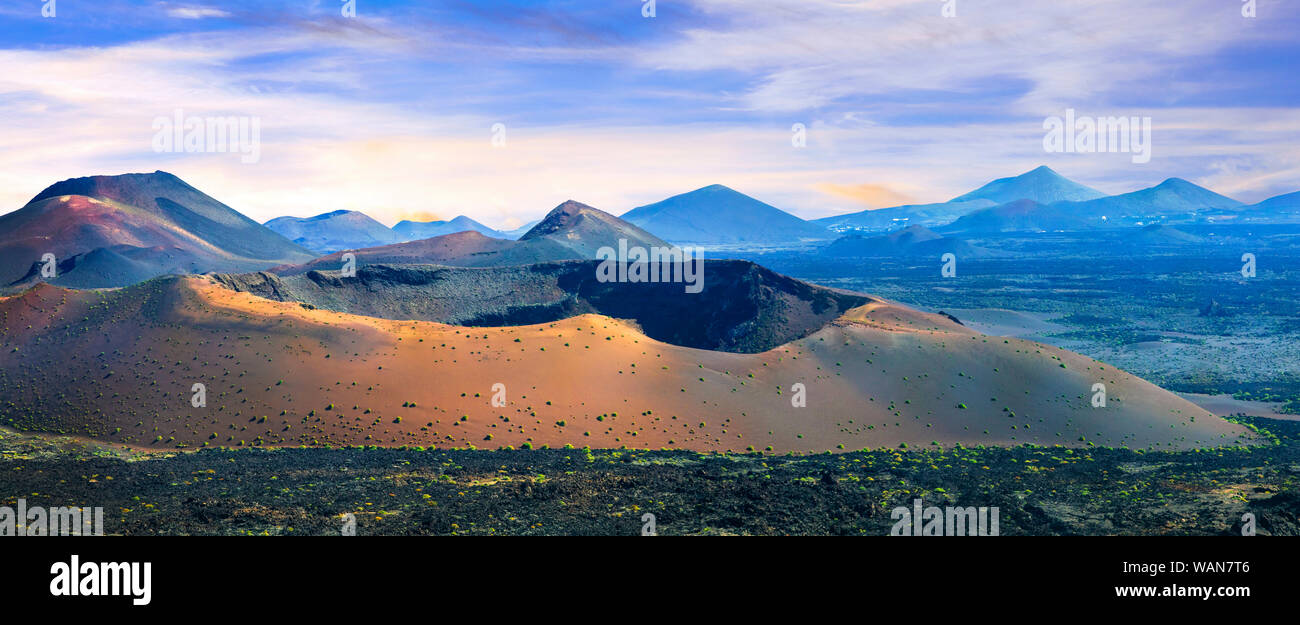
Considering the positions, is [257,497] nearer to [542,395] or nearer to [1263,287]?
[542,395]

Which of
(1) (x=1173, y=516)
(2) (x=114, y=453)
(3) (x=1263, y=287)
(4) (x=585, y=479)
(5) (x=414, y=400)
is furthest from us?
(3) (x=1263, y=287)

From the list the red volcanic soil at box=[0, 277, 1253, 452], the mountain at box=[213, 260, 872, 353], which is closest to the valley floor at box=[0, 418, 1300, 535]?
the red volcanic soil at box=[0, 277, 1253, 452]

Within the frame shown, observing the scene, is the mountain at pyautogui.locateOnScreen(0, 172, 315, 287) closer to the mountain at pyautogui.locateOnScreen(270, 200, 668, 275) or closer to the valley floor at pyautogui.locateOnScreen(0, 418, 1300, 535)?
the mountain at pyautogui.locateOnScreen(270, 200, 668, 275)

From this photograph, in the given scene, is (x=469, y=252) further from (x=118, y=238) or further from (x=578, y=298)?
(x=578, y=298)

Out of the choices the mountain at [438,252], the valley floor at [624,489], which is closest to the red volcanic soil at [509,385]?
the valley floor at [624,489]

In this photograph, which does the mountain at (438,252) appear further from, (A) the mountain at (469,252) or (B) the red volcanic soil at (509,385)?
(B) the red volcanic soil at (509,385)
